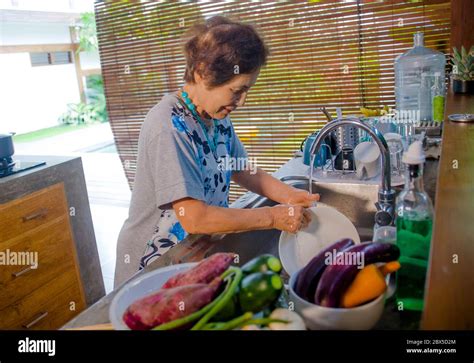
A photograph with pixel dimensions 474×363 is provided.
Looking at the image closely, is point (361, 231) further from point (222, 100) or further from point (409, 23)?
point (409, 23)

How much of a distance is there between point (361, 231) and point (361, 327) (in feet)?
2.78

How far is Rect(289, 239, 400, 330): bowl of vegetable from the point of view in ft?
1.94

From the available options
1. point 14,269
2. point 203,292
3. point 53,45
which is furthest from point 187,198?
point 53,45

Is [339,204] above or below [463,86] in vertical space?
below

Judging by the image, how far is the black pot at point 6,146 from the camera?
2.02 meters

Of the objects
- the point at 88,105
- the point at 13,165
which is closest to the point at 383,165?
the point at 13,165

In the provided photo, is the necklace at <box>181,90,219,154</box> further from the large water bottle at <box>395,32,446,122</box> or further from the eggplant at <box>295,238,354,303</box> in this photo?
the large water bottle at <box>395,32,446,122</box>

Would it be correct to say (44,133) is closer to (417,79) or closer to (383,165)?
(417,79)

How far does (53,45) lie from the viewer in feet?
23.7

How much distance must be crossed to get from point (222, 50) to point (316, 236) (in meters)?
0.49

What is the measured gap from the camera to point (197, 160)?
1.15 m

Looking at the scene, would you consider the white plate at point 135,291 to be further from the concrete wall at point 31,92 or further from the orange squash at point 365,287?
the concrete wall at point 31,92

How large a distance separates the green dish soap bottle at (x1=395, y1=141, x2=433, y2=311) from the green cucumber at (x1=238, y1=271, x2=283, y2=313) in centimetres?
21

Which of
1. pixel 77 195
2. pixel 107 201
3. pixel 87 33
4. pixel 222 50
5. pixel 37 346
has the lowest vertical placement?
pixel 107 201
